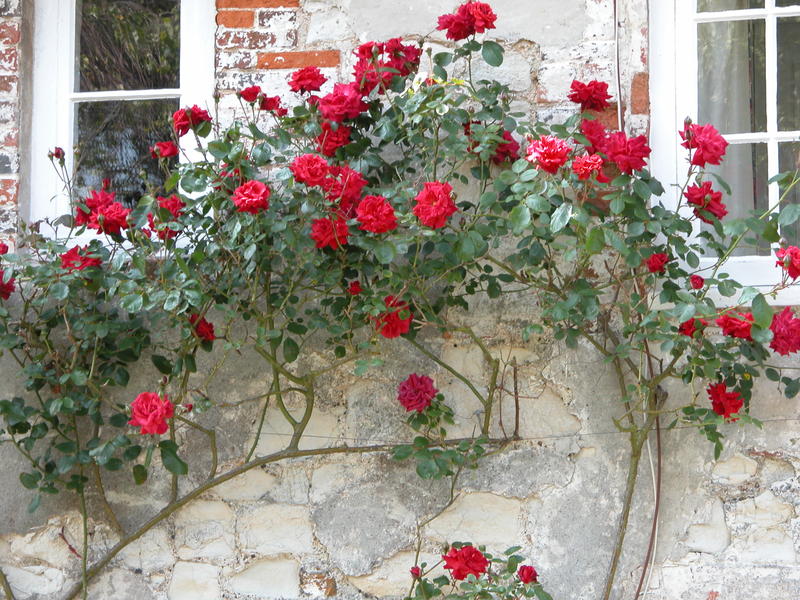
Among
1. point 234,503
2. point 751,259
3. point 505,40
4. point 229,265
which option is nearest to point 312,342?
point 229,265

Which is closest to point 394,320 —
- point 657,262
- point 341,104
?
point 341,104

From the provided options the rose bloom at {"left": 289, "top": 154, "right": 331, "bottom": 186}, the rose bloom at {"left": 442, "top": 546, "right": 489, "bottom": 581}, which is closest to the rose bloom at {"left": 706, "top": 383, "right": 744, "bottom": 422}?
the rose bloom at {"left": 442, "top": 546, "right": 489, "bottom": 581}

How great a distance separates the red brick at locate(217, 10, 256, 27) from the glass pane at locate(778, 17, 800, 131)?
5.21 ft

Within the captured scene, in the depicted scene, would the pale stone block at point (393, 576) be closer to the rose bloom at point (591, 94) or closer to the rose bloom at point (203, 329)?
the rose bloom at point (203, 329)

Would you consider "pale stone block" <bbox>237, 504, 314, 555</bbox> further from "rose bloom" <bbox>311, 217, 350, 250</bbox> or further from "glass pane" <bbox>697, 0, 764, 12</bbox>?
"glass pane" <bbox>697, 0, 764, 12</bbox>

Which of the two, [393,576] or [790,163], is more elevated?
[790,163]

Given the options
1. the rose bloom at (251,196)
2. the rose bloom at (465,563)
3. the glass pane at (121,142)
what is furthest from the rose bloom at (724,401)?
the glass pane at (121,142)

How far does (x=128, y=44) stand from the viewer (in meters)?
3.08

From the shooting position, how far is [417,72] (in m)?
2.74

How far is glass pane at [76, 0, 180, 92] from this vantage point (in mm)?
3049

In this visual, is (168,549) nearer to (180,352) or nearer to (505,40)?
(180,352)

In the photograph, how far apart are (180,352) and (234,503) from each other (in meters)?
0.48

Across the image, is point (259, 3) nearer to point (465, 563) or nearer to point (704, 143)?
point (704, 143)

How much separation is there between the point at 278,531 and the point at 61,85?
1.58 m
